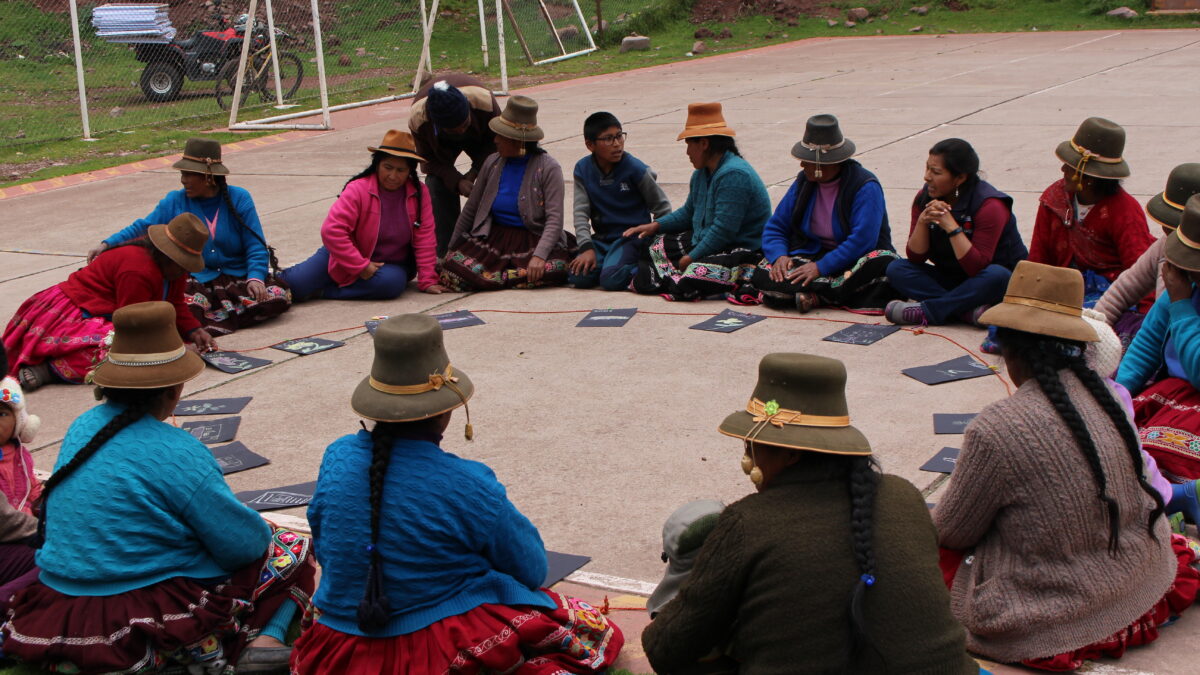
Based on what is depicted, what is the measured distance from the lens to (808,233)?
7164 millimetres

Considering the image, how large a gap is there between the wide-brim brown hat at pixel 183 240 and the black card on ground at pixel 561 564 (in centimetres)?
282

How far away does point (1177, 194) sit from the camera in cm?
512

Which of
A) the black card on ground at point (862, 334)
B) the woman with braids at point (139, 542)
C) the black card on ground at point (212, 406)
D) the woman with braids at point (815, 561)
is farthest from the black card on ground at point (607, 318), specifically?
the woman with braids at point (815, 561)

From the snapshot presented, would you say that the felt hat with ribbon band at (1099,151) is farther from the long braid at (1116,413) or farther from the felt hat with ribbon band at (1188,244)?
the long braid at (1116,413)

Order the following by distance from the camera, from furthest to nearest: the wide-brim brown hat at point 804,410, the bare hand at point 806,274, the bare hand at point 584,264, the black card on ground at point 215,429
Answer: the bare hand at point 584,264 → the bare hand at point 806,274 → the black card on ground at point 215,429 → the wide-brim brown hat at point 804,410

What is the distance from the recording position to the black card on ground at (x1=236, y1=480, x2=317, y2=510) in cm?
467

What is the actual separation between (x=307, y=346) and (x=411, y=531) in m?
4.13

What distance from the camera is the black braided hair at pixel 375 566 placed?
294 cm

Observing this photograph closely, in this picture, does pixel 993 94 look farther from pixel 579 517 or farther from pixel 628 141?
pixel 579 517

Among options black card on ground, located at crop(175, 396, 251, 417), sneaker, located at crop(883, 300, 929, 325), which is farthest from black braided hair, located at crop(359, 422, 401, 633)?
sneaker, located at crop(883, 300, 929, 325)

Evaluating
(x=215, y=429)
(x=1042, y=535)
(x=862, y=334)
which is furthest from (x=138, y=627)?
(x=862, y=334)

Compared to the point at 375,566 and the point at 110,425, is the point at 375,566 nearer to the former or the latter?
the point at 375,566

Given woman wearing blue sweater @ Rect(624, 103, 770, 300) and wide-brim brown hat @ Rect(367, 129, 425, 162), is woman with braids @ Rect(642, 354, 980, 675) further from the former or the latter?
wide-brim brown hat @ Rect(367, 129, 425, 162)

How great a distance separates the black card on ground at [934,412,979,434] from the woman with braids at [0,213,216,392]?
373cm
